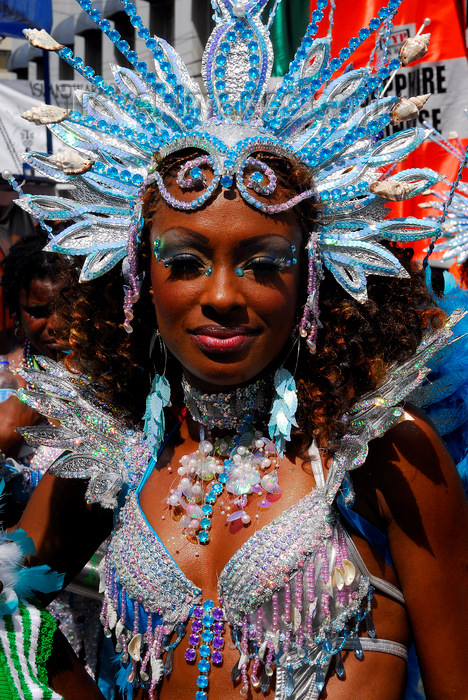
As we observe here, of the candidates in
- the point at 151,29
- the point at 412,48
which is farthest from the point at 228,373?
the point at 151,29

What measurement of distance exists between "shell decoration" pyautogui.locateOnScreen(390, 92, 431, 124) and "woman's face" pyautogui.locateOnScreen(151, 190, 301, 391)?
1.14 feet

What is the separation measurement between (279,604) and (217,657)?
7.3 inches

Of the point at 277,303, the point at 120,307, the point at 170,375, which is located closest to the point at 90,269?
the point at 120,307

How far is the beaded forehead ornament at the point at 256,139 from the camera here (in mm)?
1886

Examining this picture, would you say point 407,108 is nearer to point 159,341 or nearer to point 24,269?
point 159,341

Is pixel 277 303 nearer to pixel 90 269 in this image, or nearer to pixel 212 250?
pixel 212 250

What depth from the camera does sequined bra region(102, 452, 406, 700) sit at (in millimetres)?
1788

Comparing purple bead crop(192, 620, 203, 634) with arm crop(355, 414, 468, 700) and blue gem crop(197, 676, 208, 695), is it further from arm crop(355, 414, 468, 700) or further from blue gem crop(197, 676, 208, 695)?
arm crop(355, 414, 468, 700)

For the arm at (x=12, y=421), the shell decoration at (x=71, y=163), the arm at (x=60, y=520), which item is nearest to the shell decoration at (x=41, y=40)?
the shell decoration at (x=71, y=163)

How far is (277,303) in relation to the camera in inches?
72.2

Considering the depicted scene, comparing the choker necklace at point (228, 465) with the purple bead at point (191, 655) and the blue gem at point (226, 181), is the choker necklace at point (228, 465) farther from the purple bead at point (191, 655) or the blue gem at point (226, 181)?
the blue gem at point (226, 181)

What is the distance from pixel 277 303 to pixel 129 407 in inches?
24.2

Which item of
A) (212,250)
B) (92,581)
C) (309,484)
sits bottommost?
(92,581)

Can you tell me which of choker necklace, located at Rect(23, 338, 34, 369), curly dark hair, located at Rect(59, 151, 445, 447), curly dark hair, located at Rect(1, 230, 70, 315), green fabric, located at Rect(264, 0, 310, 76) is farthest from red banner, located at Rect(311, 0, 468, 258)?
curly dark hair, located at Rect(59, 151, 445, 447)
